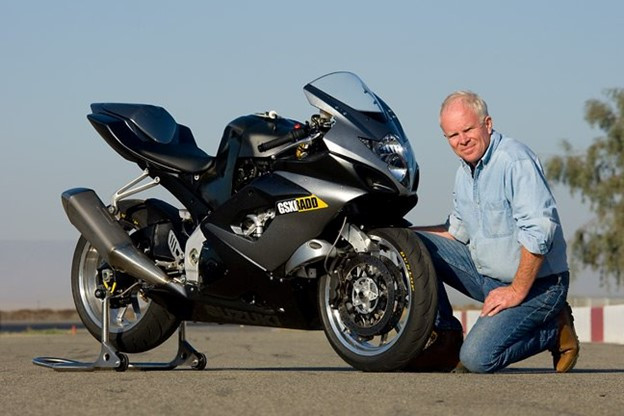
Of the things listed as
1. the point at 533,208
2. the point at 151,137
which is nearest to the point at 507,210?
the point at 533,208

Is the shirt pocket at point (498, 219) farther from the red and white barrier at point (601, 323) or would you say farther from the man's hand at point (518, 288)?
the red and white barrier at point (601, 323)

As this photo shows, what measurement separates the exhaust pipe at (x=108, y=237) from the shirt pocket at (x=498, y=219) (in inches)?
75.6

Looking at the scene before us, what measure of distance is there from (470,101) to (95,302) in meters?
3.11

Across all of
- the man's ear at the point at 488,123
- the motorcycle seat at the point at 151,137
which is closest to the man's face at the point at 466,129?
the man's ear at the point at 488,123

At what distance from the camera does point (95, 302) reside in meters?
8.79

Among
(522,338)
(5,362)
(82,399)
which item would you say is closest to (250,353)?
(5,362)

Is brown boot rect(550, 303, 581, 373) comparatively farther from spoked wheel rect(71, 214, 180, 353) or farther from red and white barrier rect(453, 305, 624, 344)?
red and white barrier rect(453, 305, 624, 344)

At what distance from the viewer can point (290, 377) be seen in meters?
6.63

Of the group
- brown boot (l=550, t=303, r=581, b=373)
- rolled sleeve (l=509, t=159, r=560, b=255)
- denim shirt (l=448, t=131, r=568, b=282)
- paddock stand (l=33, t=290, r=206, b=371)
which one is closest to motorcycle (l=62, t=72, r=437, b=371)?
paddock stand (l=33, t=290, r=206, b=371)

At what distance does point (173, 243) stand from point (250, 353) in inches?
185

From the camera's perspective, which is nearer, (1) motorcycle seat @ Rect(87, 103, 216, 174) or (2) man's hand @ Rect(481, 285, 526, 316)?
(2) man's hand @ Rect(481, 285, 526, 316)

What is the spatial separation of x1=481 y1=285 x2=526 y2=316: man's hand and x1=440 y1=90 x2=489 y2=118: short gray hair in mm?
950

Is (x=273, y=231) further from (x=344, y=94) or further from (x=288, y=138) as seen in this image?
(x=344, y=94)

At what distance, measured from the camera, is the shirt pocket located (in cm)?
705
